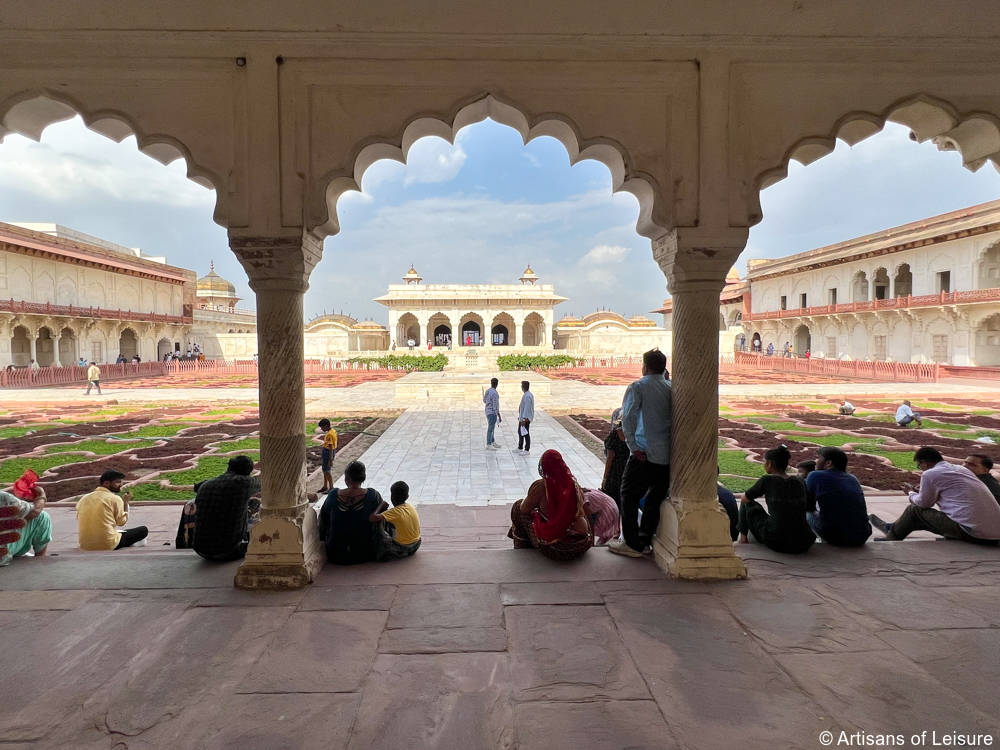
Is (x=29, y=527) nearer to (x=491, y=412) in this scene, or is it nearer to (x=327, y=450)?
(x=327, y=450)

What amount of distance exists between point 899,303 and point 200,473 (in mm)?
28499

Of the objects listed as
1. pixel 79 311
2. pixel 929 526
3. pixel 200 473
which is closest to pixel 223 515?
pixel 200 473

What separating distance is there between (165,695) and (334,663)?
59 centimetres

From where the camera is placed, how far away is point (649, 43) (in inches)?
114

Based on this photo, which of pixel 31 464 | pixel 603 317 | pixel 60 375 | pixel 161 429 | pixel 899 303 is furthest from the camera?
pixel 603 317

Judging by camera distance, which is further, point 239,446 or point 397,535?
point 239,446

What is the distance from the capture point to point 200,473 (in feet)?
21.9

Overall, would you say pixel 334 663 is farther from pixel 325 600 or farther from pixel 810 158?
pixel 810 158

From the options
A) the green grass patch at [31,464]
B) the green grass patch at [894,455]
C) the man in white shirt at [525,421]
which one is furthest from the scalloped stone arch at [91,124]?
the green grass patch at [894,455]

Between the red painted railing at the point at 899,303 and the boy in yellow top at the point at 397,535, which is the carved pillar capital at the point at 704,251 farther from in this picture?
the red painted railing at the point at 899,303

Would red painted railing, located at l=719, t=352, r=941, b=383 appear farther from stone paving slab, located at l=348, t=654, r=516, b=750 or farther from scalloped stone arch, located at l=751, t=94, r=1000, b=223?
stone paving slab, located at l=348, t=654, r=516, b=750

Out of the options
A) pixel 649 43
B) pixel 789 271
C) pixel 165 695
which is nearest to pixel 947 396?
pixel 649 43

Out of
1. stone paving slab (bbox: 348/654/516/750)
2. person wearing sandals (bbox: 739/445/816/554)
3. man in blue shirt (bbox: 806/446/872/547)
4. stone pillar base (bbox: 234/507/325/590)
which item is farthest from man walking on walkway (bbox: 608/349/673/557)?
stone pillar base (bbox: 234/507/325/590)

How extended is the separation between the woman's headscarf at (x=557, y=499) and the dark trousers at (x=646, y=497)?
364mm
